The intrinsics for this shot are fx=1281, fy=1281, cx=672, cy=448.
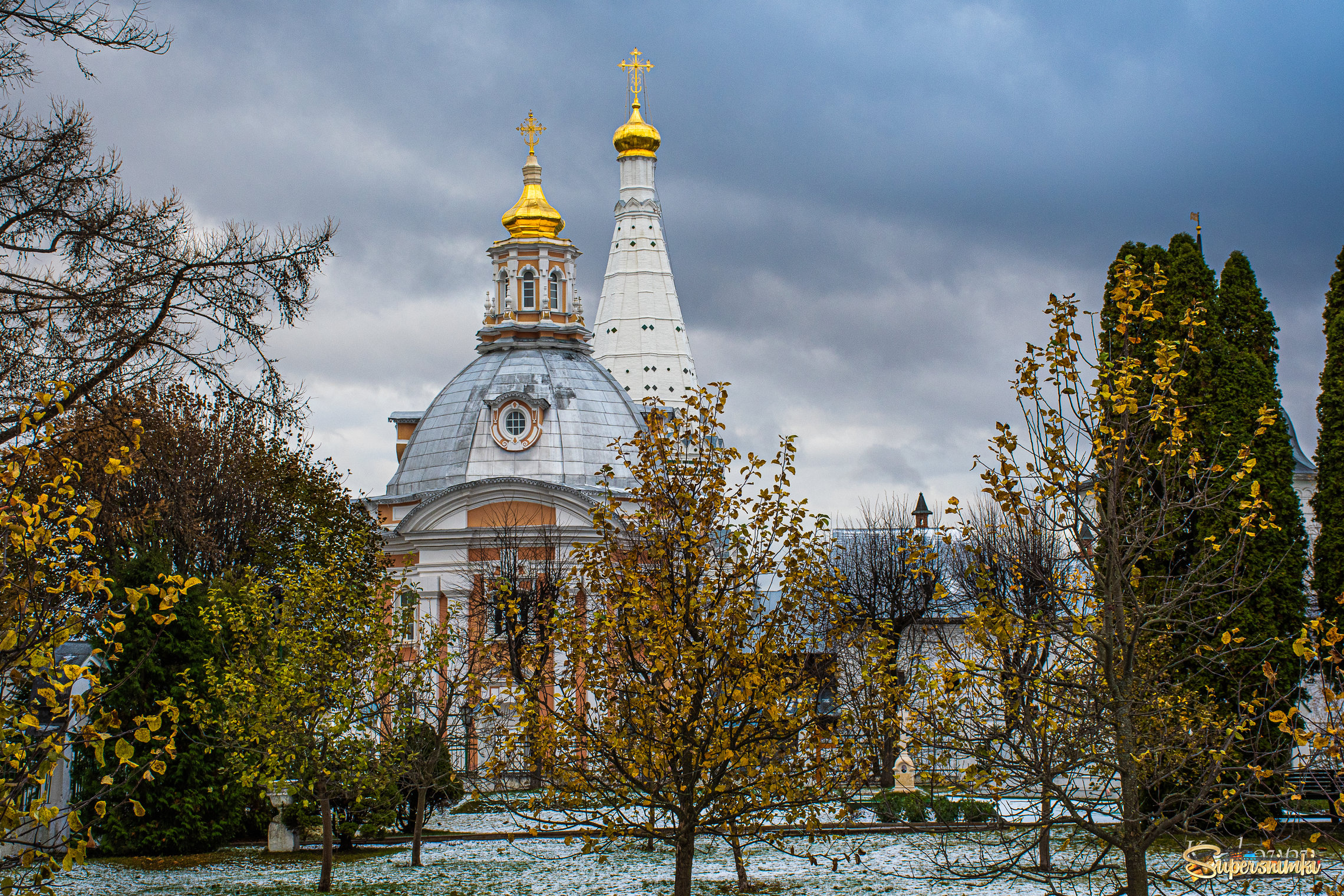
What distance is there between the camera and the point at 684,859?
11555 millimetres

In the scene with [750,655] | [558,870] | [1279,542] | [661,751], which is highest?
[1279,542]

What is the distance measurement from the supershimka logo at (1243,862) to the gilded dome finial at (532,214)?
3687 centimetres

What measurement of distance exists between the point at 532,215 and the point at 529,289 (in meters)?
3.08

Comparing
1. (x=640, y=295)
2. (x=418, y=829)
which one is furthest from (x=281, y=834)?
(x=640, y=295)

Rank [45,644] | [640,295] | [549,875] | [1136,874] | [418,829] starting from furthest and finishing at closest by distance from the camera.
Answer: [640,295] → [418,829] → [549,875] → [1136,874] → [45,644]

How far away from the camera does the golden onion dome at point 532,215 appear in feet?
154

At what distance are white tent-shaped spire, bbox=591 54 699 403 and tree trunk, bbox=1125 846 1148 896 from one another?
1910 inches

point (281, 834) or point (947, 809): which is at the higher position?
point (947, 809)

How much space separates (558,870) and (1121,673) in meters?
11.1

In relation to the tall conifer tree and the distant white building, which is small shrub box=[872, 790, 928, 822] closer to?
the tall conifer tree

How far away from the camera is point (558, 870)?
1808 cm

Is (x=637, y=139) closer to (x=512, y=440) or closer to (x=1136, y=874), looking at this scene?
(x=512, y=440)

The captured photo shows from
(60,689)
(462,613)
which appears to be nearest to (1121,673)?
(60,689)

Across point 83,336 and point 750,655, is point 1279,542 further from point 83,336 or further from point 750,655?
point 83,336
